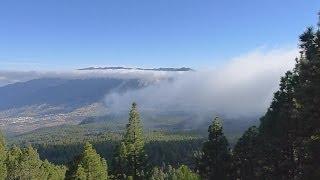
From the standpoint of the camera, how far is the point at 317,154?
27.2m

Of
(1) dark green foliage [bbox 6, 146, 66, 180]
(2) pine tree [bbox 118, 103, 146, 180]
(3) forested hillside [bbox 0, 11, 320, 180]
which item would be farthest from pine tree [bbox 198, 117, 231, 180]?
(1) dark green foliage [bbox 6, 146, 66, 180]

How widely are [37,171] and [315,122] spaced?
68.8 metres

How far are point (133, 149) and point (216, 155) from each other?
1343 cm

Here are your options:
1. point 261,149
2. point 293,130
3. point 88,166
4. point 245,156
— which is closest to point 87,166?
point 88,166

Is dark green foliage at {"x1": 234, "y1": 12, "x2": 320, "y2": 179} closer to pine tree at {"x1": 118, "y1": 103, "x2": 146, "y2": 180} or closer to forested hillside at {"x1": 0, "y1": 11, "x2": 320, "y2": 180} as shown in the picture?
forested hillside at {"x1": 0, "y1": 11, "x2": 320, "y2": 180}

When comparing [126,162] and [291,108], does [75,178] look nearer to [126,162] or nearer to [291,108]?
[126,162]

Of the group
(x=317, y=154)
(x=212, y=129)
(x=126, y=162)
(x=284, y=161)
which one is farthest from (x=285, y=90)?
(x=126, y=162)

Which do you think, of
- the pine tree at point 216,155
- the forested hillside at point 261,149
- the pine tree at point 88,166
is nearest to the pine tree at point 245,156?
the forested hillside at point 261,149

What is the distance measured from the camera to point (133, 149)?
216 ft

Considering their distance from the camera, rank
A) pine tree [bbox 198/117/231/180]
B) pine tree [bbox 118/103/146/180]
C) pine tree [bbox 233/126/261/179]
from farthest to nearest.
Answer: pine tree [bbox 118/103/146/180] < pine tree [bbox 233/126/261/179] < pine tree [bbox 198/117/231/180]

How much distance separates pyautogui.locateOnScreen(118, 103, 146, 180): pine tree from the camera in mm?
65625

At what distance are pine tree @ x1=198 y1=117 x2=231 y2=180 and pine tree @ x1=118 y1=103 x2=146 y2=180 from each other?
36.7ft

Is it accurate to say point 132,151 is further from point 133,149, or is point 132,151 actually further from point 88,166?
point 88,166

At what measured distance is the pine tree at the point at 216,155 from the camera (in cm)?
5612
